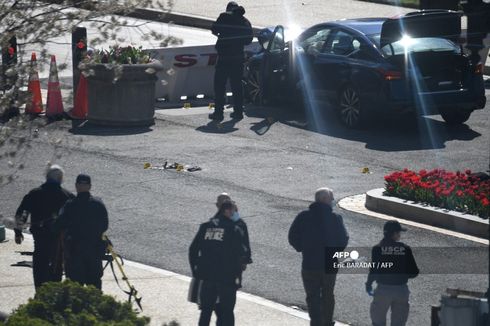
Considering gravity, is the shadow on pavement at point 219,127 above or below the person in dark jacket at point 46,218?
below

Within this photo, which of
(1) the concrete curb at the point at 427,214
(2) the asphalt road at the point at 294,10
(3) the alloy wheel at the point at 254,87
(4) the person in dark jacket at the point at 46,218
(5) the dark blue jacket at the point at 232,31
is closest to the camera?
(4) the person in dark jacket at the point at 46,218

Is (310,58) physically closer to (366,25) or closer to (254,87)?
(366,25)

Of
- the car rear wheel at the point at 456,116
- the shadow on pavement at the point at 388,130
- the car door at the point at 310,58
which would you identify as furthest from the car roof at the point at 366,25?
the car rear wheel at the point at 456,116

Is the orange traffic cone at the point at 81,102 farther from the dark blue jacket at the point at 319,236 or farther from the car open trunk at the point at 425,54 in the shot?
the dark blue jacket at the point at 319,236

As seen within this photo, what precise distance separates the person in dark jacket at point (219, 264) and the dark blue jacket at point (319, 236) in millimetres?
634

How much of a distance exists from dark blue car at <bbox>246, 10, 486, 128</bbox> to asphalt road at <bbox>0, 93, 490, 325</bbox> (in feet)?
1.52

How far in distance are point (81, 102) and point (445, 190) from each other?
8.56m

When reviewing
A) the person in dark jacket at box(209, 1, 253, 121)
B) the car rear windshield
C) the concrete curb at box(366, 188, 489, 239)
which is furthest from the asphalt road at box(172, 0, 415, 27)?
the concrete curb at box(366, 188, 489, 239)

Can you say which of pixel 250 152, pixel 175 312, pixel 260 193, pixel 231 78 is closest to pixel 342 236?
pixel 175 312

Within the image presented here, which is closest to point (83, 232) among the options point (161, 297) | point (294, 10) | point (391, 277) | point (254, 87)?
point (161, 297)

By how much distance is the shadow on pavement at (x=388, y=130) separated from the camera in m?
18.9

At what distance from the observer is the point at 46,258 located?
11695 millimetres

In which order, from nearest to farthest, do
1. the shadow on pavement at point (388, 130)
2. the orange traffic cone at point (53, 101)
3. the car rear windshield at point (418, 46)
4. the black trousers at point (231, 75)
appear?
1. the shadow on pavement at point (388, 130)
2. the car rear windshield at point (418, 46)
3. the orange traffic cone at point (53, 101)
4. the black trousers at point (231, 75)

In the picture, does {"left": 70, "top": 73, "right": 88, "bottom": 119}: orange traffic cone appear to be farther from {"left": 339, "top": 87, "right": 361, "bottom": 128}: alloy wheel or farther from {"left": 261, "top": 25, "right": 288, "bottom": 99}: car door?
{"left": 339, "top": 87, "right": 361, "bottom": 128}: alloy wheel
